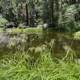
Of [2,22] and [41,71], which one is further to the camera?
[2,22]

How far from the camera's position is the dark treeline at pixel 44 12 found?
55.1ft

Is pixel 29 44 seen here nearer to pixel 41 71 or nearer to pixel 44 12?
pixel 41 71

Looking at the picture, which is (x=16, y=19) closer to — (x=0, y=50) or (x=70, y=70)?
(x=0, y=50)

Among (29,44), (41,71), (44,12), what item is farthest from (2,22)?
(41,71)

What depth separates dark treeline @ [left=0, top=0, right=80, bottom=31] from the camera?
1680cm

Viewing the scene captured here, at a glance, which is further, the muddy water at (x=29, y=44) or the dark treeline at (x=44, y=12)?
the dark treeline at (x=44, y=12)

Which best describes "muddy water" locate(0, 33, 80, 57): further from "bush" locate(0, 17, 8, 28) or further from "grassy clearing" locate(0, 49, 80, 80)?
"bush" locate(0, 17, 8, 28)

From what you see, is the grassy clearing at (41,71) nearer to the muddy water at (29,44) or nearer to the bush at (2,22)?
the muddy water at (29,44)

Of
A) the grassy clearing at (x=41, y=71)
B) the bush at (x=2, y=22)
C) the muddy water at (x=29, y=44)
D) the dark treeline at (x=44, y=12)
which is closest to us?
the grassy clearing at (x=41, y=71)

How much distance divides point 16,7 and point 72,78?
2010cm

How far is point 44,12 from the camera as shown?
20453mm

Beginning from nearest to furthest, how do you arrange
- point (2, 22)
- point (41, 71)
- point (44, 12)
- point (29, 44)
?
point (41, 71) → point (29, 44) → point (44, 12) → point (2, 22)

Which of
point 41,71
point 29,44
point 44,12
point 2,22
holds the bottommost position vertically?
point 2,22

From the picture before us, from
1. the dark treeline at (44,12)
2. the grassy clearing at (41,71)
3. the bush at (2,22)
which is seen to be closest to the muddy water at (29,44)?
the grassy clearing at (41,71)
